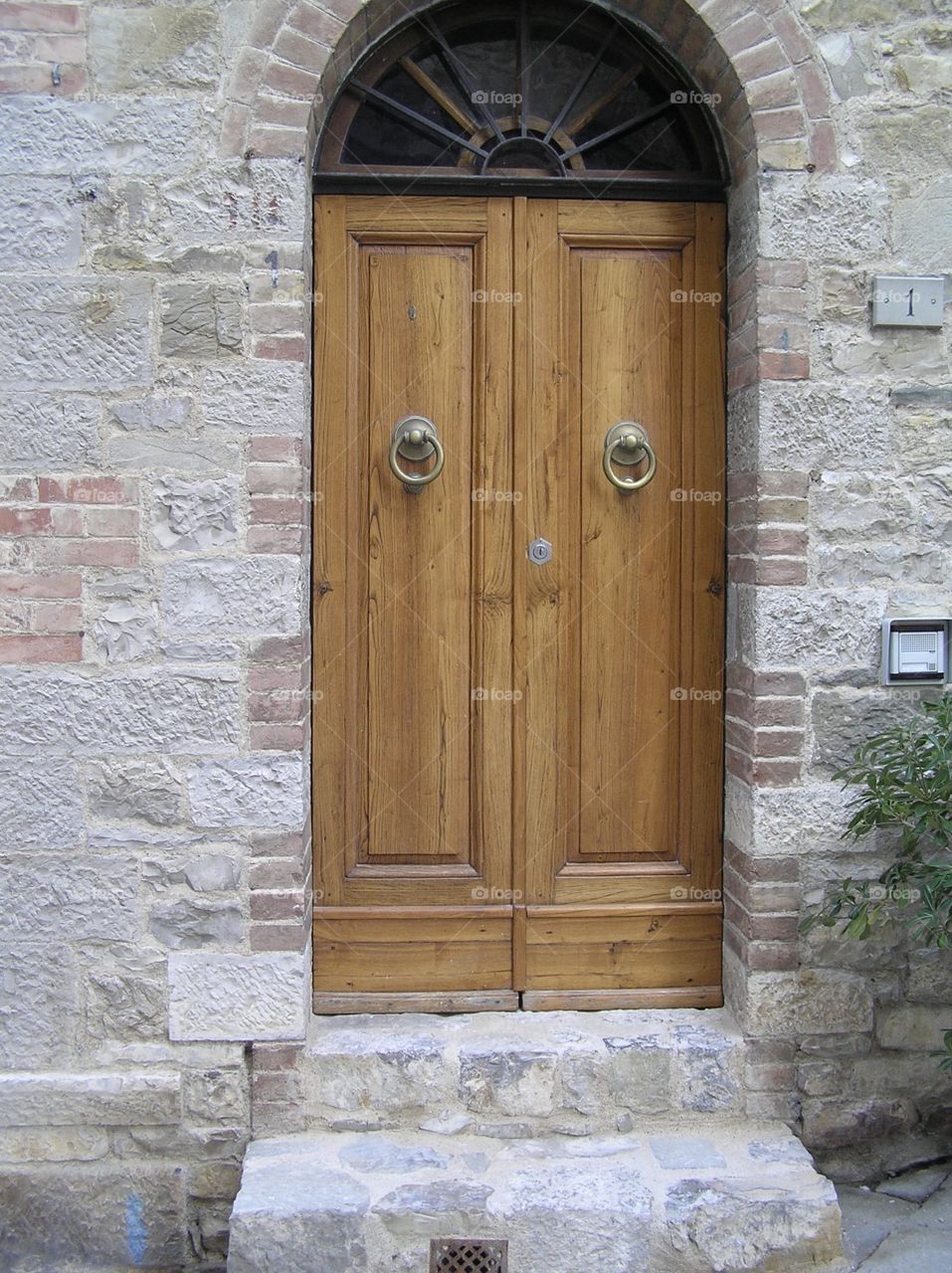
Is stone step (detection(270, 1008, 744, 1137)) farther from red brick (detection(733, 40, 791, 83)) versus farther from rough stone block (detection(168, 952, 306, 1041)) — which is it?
red brick (detection(733, 40, 791, 83))

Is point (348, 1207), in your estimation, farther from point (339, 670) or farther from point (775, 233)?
point (775, 233)

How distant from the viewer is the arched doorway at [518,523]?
3244mm

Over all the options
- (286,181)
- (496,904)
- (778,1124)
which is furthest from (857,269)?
(778,1124)

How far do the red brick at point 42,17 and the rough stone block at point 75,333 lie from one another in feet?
2.13

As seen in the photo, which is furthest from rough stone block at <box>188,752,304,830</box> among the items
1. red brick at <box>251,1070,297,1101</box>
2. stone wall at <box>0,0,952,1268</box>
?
red brick at <box>251,1070,297,1101</box>

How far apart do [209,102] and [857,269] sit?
1.78 meters

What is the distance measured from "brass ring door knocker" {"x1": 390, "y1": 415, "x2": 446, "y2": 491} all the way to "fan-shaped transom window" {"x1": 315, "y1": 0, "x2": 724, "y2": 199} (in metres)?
0.68

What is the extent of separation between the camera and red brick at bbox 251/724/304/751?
3023 mm

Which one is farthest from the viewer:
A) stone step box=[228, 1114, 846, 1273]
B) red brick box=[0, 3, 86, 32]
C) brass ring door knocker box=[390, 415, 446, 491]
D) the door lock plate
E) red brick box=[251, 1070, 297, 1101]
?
the door lock plate

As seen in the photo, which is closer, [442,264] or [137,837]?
[137,837]

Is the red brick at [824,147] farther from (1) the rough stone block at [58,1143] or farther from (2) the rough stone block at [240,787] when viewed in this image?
(1) the rough stone block at [58,1143]

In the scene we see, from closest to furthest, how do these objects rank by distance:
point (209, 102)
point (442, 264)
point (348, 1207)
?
point (348, 1207) < point (209, 102) < point (442, 264)

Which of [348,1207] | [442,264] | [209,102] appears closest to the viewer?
[348,1207]

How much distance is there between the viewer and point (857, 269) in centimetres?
308
